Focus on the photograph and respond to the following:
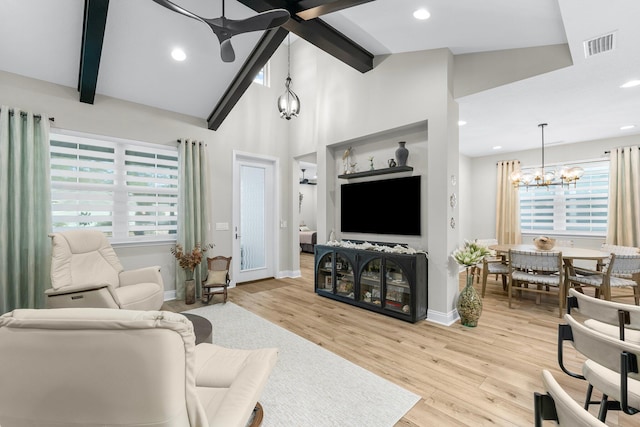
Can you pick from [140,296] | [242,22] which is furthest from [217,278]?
[242,22]

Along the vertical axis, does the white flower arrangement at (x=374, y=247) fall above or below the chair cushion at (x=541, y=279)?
above

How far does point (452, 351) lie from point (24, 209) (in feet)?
15.6

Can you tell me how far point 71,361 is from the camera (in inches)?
34.0

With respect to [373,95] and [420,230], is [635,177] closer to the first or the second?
[420,230]

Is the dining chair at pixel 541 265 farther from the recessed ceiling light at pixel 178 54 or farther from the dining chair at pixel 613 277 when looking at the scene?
the recessed ceiling light at pixel 178 54

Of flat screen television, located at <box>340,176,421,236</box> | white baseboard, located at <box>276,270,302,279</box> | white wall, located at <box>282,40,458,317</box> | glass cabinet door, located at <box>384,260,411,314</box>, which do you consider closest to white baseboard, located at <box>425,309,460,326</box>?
white wall, located at <box>282,40,458,317</box>

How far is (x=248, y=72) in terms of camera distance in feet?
13.0

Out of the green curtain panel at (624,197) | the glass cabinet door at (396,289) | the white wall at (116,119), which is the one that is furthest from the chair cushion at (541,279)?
the white wall at (116,119)

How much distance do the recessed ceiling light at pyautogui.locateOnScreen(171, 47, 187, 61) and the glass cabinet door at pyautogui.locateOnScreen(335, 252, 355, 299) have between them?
3330 millimetres

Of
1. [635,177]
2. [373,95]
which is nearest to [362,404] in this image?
[373,95]

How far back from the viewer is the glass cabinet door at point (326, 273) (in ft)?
14.6

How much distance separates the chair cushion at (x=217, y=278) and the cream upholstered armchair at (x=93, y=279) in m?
0.80

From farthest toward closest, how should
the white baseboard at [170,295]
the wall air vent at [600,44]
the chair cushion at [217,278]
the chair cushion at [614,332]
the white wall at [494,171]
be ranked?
the white wall at [494,171], the white baseboard at [170,295], the chair cushion at [217,278], the wall air vent at [600,44], the chair cushion at [614,332]

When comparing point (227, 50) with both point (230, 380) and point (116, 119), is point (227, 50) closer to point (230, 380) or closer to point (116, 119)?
point (116, 119)
